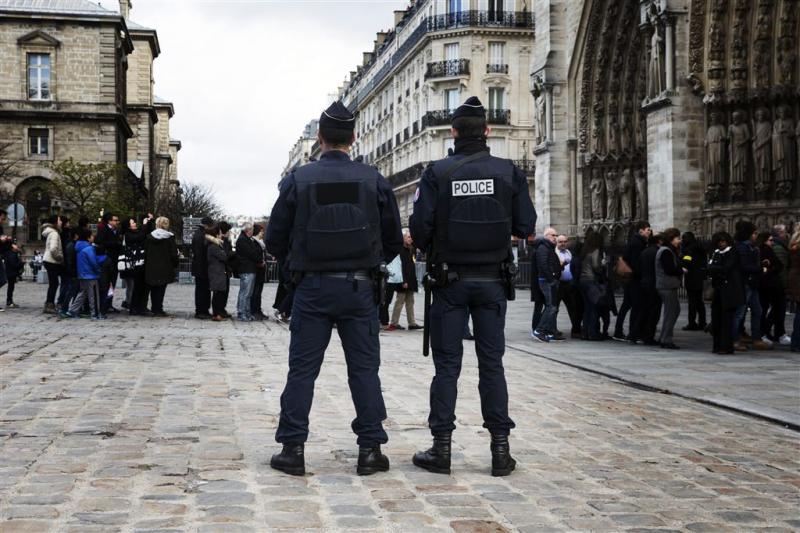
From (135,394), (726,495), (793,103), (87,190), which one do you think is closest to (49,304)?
(135,394)

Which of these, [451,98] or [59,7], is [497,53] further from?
[59,7]

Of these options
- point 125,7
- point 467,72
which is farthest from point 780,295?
point 125,7

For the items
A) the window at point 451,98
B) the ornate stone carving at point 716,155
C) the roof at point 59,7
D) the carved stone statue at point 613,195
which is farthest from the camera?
the window at point 451,98

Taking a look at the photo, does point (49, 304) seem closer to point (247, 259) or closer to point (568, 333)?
point (247, 259)

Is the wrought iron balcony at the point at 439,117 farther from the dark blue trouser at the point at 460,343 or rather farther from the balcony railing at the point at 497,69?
the dark blue trouser at the point at 460,343

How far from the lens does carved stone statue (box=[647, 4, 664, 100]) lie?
24.1m

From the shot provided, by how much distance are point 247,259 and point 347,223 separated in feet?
45.5

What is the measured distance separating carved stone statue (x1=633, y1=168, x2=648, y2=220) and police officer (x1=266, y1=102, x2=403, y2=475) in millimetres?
22800

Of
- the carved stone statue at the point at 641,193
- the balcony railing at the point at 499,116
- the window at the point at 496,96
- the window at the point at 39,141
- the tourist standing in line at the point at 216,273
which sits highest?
the window at the point at 496,96

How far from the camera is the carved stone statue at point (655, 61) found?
24125 mm

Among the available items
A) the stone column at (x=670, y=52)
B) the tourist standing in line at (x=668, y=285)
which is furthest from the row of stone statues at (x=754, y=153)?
the tourist standing in line at (x=668, y=285)

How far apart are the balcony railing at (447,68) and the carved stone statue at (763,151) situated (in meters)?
38.4

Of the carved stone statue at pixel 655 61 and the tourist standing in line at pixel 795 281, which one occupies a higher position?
the carved stone statue at pixel 655 61

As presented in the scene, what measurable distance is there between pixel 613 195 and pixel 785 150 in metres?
7.95
